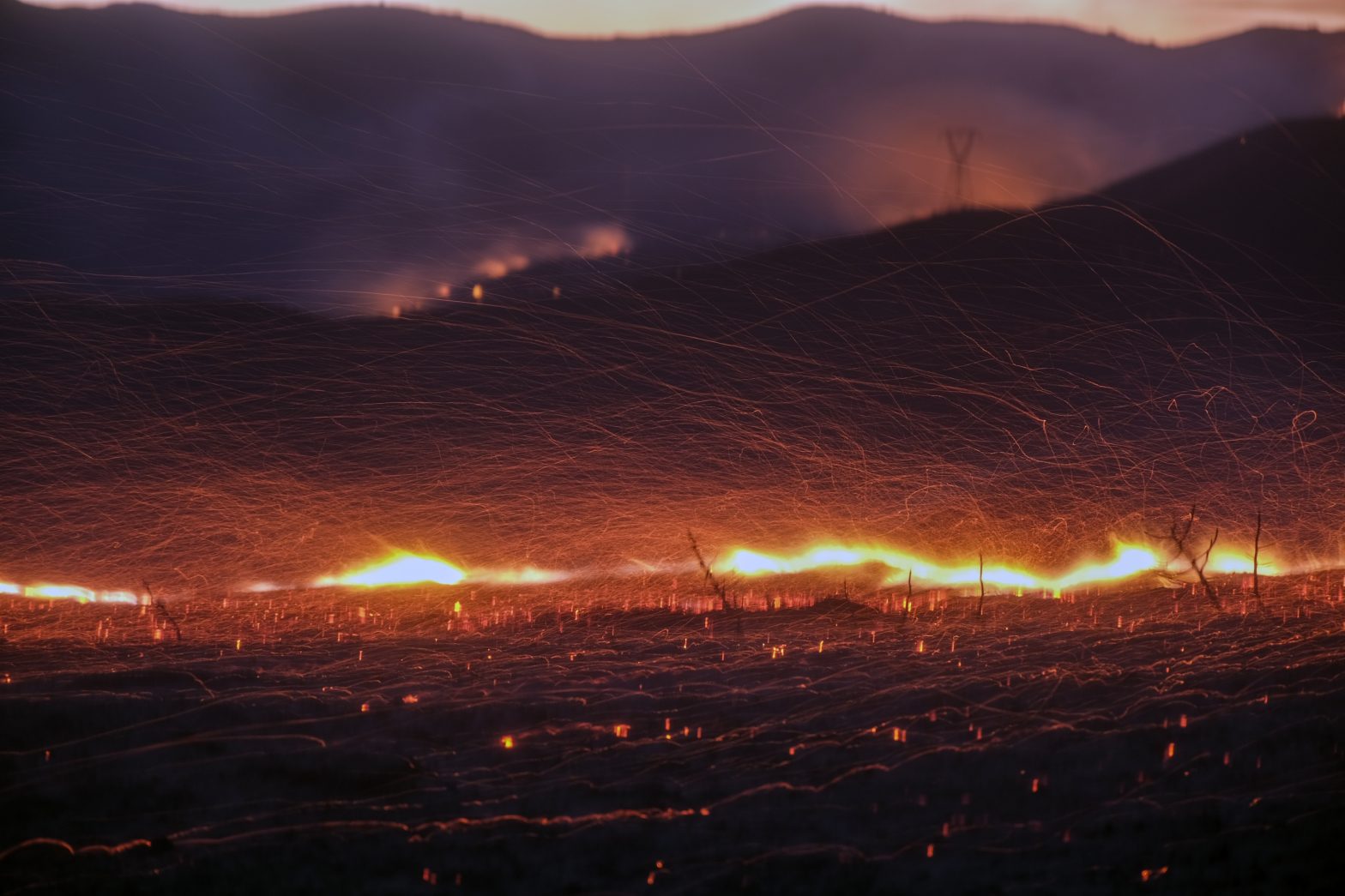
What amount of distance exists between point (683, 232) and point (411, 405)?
4.30 m

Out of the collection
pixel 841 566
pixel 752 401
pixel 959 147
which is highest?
pixel 959 147

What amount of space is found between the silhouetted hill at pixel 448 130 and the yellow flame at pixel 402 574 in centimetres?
565

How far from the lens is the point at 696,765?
12.2 feet

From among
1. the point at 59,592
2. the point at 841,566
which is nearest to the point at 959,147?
the point at 841,566

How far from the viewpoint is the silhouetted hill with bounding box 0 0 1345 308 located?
1326 centimetres

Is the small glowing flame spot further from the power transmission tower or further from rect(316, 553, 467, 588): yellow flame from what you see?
the power transmission tower

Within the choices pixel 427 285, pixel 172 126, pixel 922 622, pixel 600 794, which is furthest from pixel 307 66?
pixel 600 794

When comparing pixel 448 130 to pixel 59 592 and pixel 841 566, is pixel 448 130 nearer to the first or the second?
pixel 59 592

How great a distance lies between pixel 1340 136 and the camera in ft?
53.6

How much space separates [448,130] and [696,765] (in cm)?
1157

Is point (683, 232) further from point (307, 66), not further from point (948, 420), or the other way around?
point (307, 66)

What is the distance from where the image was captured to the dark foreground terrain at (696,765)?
307cm

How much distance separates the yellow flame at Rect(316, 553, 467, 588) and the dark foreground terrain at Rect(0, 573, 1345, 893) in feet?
8.30

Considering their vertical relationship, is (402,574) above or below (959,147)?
below
